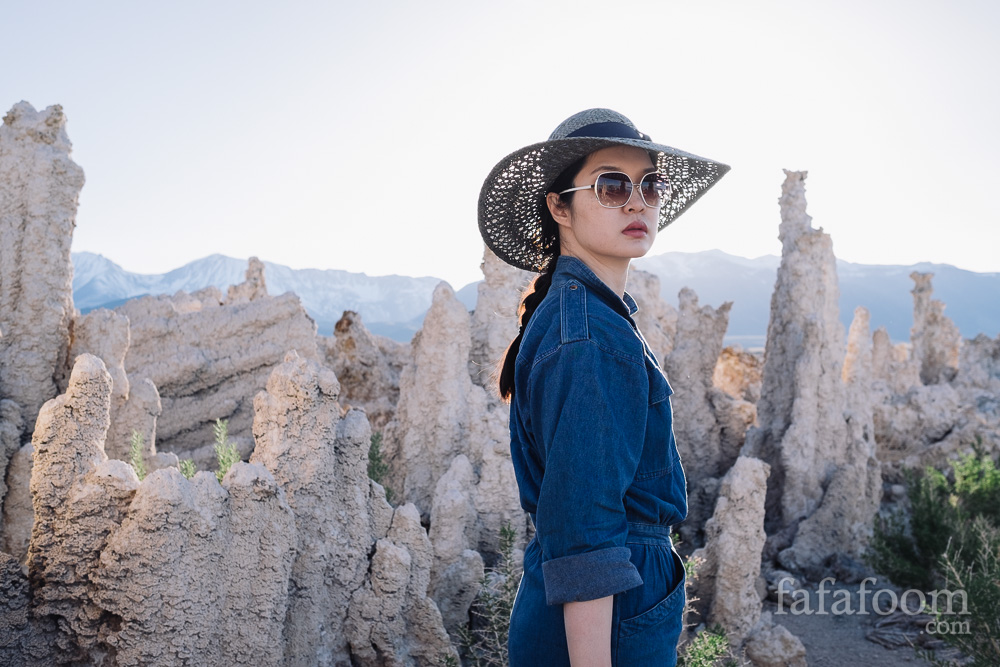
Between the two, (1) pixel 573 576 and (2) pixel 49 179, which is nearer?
(1) pixel 573 576

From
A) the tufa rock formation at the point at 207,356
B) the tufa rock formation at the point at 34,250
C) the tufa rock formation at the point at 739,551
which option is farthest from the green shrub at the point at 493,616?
the tufa rock formation at the point at 34,250

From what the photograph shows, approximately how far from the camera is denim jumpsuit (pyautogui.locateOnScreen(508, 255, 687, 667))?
1201mm

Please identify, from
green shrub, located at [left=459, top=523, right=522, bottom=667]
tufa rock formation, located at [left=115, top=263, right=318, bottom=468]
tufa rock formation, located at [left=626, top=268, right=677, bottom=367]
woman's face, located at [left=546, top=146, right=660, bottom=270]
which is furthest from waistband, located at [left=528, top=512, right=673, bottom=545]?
tufa rock formation, located at [left=626, top=268, right=677, bottom=367]

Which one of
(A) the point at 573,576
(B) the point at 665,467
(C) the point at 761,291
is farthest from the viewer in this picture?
(C) the point at 761,291

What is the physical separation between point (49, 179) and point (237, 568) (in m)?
4.24

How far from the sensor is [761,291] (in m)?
61.6

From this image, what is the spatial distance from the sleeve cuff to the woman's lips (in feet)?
2.12

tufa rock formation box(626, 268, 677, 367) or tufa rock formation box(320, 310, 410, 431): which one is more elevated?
tufa rock formation box(626, 268, 677, 367)

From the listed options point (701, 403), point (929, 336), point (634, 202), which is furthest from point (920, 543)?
point (929, 336)

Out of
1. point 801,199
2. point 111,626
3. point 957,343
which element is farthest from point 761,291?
point 111,626

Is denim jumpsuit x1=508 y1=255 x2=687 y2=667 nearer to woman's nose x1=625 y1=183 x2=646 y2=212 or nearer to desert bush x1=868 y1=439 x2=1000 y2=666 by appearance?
woman's nose x1=625 y1=183 x2=646 y2=212

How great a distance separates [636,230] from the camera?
151cm

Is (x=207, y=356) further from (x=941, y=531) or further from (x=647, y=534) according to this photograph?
(x=941, y=531)

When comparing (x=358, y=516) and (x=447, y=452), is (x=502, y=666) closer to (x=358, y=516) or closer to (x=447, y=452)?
(x=358, y=516)
